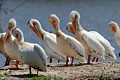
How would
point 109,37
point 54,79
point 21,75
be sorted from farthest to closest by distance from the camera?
point 109,37 → point 21,75 → point 54,79

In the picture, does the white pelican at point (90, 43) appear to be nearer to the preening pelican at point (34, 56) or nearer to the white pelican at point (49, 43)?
the white pelican at point (49, 43)

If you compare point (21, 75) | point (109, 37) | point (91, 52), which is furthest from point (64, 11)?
point (21, 75)

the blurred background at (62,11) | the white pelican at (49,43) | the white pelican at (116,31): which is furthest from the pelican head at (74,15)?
the blurred background at (62,11)

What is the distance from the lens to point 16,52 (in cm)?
882

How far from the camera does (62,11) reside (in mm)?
25781

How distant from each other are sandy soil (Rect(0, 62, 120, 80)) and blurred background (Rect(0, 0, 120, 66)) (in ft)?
32.6

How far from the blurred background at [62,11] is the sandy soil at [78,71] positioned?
9.95 meters

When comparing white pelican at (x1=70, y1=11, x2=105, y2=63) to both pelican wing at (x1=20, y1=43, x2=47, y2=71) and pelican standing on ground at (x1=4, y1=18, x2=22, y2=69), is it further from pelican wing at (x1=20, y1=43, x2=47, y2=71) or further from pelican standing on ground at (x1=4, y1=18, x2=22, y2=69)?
pelican wing at (x1=20, y1=43, x2=47, y2=71)

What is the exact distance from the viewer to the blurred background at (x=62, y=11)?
840 inches

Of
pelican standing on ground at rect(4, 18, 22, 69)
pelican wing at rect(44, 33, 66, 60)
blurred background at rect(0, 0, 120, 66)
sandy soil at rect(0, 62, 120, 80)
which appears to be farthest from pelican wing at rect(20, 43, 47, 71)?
blurred background at rect(0, 0, 120, 66)

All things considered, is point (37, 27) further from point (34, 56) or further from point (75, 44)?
point (34, 56)

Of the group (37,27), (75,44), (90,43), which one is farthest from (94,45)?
(37,27)

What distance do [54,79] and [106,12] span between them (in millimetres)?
18425

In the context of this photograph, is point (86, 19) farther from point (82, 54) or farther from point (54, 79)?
point (54, 79)
